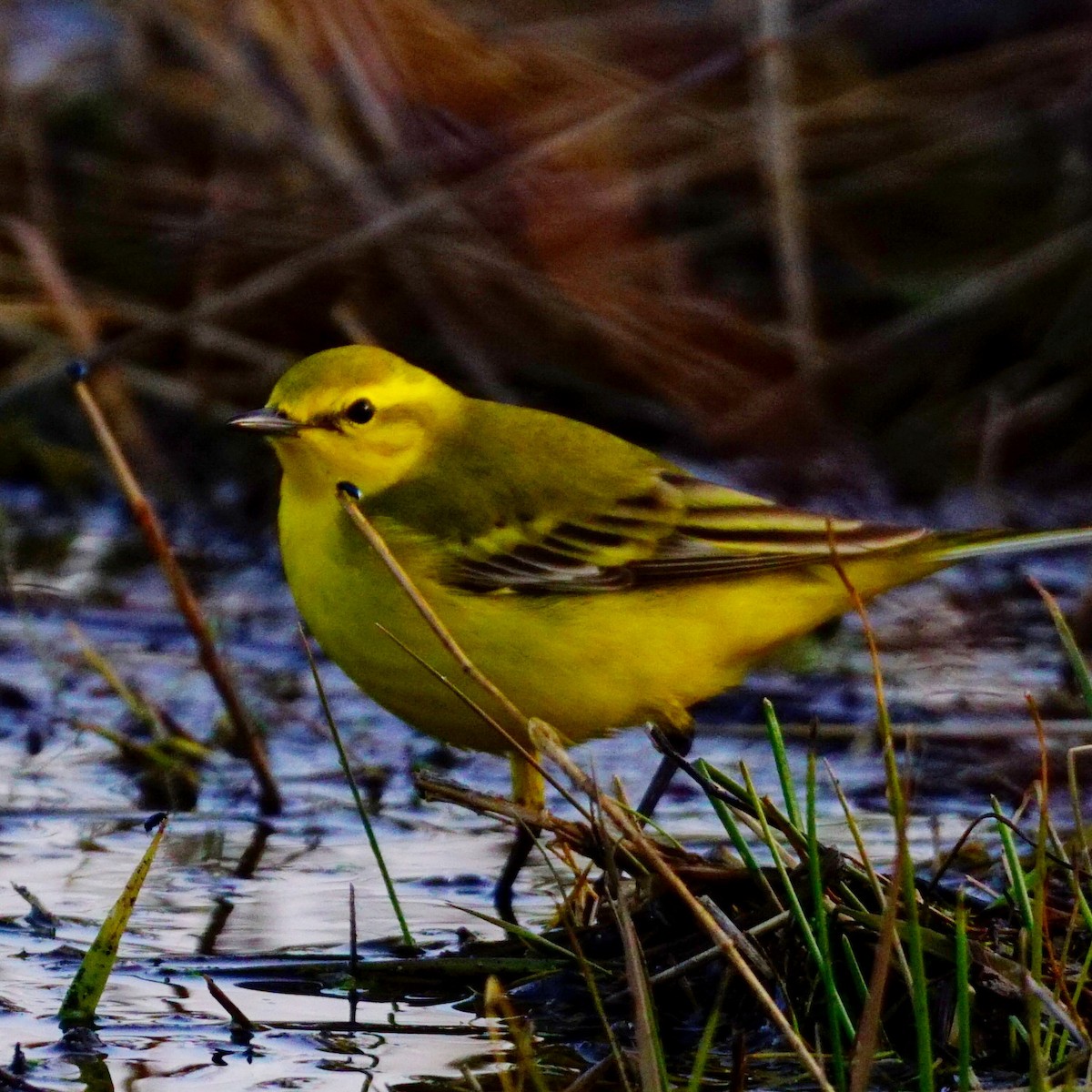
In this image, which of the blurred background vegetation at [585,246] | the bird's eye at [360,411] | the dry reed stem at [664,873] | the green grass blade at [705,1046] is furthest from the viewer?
the blurred background vegetation at [585,246]

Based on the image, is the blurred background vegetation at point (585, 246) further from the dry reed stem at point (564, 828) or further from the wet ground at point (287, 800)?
the dry reed stem at point (564, 828)

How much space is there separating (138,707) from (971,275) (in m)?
4.92

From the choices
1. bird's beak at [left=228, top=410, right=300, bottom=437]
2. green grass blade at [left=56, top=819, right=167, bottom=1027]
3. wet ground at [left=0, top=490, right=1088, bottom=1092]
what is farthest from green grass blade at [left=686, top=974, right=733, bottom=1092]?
bird's beak at [left=228, top=410, right=300, bottom=437]

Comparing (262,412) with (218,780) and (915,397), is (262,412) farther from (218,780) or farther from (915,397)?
(915,397)

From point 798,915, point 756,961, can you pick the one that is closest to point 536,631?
point 756,961

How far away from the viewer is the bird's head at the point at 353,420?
486 centimetres

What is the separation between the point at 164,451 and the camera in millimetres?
8602

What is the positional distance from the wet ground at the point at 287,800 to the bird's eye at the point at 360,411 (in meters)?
0.82

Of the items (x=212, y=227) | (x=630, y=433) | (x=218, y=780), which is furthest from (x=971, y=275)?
(x=218, y=780)

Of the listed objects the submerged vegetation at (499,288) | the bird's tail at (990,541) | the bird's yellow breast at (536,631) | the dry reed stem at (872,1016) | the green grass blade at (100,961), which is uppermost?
the submerged vegetation at (499,288)

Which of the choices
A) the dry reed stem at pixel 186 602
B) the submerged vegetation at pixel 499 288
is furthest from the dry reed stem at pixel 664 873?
the dry reed stem at pixel 186 602

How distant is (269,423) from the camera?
15.5ft

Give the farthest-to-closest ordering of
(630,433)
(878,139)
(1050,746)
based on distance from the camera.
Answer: (878,139)
(630,433)
(1050,746)

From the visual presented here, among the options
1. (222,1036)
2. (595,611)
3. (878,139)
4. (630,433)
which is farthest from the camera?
(878,139)
